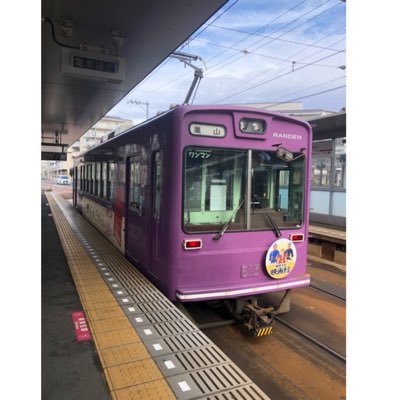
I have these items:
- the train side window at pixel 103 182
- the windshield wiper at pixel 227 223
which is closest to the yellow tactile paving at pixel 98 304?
the windshield wiper at pixel 227 223

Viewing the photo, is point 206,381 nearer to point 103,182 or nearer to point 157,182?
point 157,182

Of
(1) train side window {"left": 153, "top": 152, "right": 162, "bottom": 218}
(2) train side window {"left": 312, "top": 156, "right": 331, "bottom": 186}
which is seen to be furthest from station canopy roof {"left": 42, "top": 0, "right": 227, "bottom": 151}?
(2) train side window {"left": 312, "top": 156, "right": 331, "bottom": 186}

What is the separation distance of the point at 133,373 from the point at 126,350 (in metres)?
0.32

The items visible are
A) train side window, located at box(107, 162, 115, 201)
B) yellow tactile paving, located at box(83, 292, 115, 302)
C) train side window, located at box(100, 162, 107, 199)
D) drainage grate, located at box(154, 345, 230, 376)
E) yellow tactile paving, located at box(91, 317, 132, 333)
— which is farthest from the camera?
train side window, located at box(100, 162, 107, 199)

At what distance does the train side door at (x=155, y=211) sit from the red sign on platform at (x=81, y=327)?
1.28m

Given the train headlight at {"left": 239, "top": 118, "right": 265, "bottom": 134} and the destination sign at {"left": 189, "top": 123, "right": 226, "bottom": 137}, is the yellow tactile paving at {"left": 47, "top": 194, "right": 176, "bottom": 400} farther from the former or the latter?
the train headlight at {"left": 239, "top": 118, "right": 265, "bottom": 134}

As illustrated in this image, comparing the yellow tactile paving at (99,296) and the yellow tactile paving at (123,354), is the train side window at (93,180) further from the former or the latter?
the yellow tactile paving at (123,354)

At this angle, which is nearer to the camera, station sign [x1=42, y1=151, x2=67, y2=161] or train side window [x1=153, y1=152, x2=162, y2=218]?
train side window [x1=153, y1=152, x2=162, y2=218]

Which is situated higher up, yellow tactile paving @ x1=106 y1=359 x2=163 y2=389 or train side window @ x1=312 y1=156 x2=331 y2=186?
train side window @ x1=312 y1=156 x2=331 y2=186

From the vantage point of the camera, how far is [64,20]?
160 inches

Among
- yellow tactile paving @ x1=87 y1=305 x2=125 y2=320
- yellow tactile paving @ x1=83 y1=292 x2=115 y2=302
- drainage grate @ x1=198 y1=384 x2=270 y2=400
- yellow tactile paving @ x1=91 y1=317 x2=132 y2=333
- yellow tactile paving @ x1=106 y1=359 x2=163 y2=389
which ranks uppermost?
yellow tactile paving @ x1=83 y1=292 x2=115 y2=302

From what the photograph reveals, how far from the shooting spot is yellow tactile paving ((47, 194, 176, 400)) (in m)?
2.29

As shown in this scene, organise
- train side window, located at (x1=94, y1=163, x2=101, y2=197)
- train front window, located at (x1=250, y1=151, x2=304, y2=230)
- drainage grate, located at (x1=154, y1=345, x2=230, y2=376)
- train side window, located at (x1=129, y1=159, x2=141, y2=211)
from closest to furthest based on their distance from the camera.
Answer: drainage grate, located at (x1=154, y1=345, x2=230, y2=376), train front window, located at (x1=250, y1=151, x2=304, y2=230), train side window, located at (x1=129, y1=159, x2=141, y2=211), train side window, located at (x1=94, y1=163, x2=101, y2=197)
